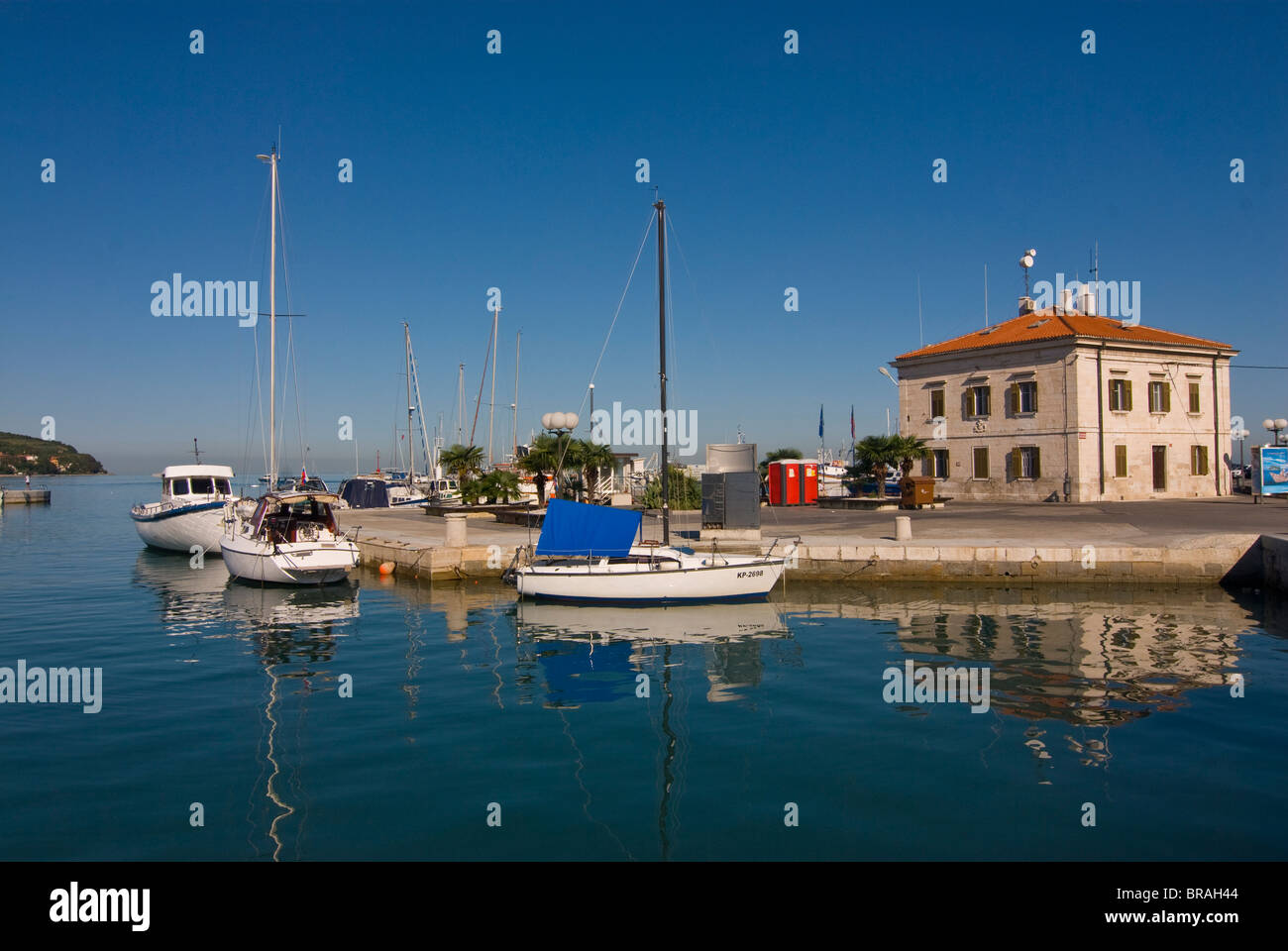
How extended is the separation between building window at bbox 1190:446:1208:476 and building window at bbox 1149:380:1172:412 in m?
2.57

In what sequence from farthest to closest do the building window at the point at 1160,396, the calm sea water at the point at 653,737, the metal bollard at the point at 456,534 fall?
the building window at the point at 1160,396 < the metal bollard at the point at 456,534 < the calm sea water at the point at 653,737

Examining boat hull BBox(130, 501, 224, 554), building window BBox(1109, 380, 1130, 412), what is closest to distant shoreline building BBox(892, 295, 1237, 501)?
building window BBox(1109, 380, 1130, 412)

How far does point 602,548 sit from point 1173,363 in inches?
1387

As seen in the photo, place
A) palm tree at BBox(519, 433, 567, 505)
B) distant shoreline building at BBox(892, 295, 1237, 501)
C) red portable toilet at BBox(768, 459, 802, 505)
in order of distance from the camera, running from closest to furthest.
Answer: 1. palm tree at BBox(519, 433, 567, 505)
2. distant shoreline building at BBox(892, 295, 1237, 501)
3. red portable toilet at BBox(768, 459, 802, 505)

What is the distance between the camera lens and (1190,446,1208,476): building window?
Answer: 41188 mm

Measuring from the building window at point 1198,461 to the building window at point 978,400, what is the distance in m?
9.93

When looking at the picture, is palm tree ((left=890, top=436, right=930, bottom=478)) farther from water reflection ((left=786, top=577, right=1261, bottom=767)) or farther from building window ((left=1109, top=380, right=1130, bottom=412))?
water reflection ((left=786, top=577, right=1261, bottom=767))

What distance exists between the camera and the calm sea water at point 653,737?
7.99m

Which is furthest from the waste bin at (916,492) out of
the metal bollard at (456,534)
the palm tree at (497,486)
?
the metal bollard at (456,534)

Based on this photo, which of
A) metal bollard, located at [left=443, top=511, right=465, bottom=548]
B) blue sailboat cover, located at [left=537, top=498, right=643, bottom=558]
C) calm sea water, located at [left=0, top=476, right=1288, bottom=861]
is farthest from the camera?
metal bollard, located at [left=443, top=511, right=465, bottom=548]

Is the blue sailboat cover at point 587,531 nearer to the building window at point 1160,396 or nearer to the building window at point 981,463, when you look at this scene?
the building window at point 981,463

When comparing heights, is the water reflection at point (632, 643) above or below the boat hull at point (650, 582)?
below
